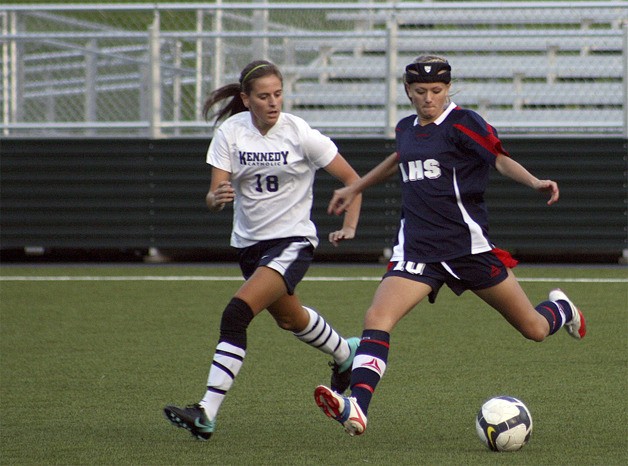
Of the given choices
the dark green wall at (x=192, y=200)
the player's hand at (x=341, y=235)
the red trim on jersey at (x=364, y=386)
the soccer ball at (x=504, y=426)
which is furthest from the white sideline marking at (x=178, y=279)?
the red trim on jersey at (x=364, y=386)

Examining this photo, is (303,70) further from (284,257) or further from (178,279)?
(284,257)

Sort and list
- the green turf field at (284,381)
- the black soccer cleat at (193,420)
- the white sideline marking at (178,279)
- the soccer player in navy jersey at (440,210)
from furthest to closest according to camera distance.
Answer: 1. the white sideline marking at (178,279)
2. the soccer player in navy jersey at (440,210)
3. the black soccer cleat at (193,420)
4. the green turf field at (284,381)

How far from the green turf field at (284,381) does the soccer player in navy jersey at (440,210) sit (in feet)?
2.08

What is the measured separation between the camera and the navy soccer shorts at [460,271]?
5828mm

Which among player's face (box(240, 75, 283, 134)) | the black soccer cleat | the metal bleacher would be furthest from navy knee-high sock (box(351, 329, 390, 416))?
the metal bleacher

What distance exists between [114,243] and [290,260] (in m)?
8.49

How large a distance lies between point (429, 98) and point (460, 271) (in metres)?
0.85

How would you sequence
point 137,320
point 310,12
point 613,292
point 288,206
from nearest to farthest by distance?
point 288,206 < point 137,320 < point 613,292 < point 310,12

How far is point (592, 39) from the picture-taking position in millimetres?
16047

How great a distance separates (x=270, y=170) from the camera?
6.26m

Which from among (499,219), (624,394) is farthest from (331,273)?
(624,394)

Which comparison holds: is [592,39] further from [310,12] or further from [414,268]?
[414,268]

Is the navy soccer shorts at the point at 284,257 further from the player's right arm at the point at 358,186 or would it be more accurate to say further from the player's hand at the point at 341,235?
the player's right arm at the point at 358,186

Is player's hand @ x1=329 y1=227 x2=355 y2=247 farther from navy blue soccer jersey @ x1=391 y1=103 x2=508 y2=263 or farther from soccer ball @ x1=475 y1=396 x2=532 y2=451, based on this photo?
soccer ball @ x1=475 y1=396 x2=532 y2=451
